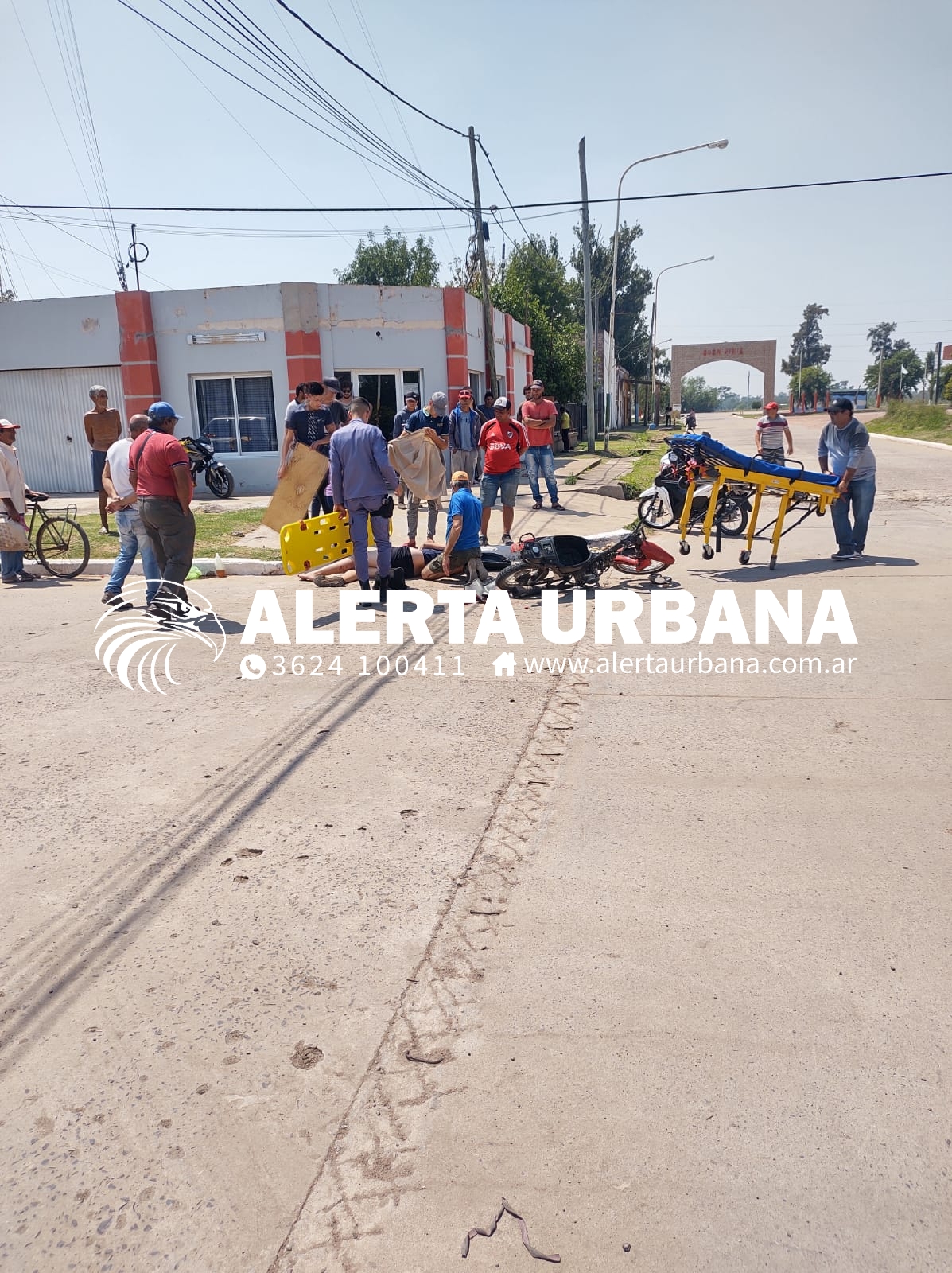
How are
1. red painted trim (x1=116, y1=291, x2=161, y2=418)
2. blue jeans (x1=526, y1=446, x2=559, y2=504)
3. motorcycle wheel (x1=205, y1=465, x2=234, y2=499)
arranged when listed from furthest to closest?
red painted trim (x1=116, y1=291, x2=161, y2=418), motorcycle wheel (x1=205, y1=465, x2=234, y2=499), blue jeans (x1=526, y1=446, x2=559, y2=504)

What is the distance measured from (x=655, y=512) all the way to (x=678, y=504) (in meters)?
0.59

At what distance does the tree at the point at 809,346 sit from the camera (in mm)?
137875

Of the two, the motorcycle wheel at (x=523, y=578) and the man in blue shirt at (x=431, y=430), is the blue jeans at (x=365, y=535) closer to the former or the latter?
the motorcycle wheel at (x=523, y=578)

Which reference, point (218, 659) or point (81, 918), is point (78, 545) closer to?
point (218, 659)

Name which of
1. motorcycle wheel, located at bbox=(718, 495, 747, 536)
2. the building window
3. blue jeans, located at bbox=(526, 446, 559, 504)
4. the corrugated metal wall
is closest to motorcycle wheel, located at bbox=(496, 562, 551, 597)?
motorcycle wheel, located at bbox=(718, 495, 747, 536)

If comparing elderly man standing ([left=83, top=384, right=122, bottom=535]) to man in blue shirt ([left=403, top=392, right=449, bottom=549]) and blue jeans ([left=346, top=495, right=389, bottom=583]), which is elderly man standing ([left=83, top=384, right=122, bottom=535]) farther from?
blue jeans ([left=346, top=495, right=389, bottom=583])

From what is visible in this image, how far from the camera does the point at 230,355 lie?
19.6 m

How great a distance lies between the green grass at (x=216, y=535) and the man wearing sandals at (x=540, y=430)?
4.26m

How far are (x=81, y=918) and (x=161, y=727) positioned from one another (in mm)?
2343

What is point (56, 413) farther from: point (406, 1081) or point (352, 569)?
point (406, 1081)

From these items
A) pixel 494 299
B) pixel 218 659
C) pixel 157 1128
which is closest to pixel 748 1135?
pixel 157 1128

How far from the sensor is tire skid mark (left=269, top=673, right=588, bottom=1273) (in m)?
2.34

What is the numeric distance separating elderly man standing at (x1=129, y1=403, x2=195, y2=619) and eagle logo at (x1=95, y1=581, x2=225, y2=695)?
19cm

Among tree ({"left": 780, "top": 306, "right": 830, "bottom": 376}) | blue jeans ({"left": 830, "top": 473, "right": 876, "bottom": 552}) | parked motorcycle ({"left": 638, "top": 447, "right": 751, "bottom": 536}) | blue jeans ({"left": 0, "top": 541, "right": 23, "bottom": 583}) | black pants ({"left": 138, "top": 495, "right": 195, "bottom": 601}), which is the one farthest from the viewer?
tree ({"left": 780, "top": 306, "right": 830, "bottom": 376})
